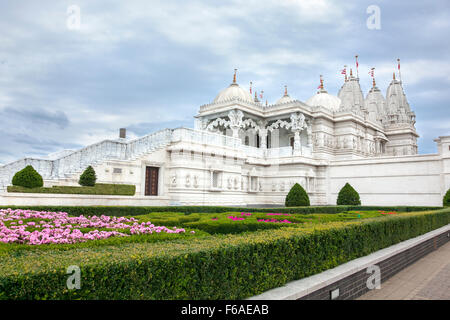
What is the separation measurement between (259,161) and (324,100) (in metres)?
14.4

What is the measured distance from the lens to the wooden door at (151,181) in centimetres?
2273

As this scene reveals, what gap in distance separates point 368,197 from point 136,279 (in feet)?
99.6

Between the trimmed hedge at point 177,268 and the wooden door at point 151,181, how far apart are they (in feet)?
55.8

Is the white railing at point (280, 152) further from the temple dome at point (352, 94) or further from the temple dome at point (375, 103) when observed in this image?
the temple dome at point (375, 103)

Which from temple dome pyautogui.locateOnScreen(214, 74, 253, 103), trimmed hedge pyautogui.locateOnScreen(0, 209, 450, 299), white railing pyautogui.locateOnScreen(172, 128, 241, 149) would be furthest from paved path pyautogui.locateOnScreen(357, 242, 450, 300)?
temple dome pyautogui.locateOnScreen(214, 74, 253, 103)

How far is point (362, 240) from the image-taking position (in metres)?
8.34

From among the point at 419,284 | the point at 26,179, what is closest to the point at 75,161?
the point at 26,179

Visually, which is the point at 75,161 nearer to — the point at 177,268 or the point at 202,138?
the point at 202,138

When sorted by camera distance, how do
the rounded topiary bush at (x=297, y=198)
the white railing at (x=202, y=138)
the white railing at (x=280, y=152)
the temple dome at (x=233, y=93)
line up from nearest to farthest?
the white railing at (x=202, y=138)
the rounded topiary bush at (x=297, y=198)
the white railing at (x=280, y=152)
the temple dome at (x=233, y=93)

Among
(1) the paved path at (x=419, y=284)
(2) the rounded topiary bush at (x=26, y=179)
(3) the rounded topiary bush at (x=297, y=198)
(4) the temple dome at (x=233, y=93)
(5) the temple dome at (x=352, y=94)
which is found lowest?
(1) the paved path at (x=419, y=284)

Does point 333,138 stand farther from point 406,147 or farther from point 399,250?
point 399,250

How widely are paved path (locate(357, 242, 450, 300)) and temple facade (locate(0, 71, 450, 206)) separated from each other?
43.5ft

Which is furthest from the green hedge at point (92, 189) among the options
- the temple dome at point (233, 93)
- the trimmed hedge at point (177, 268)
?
the temple dome at point (233, 93)
